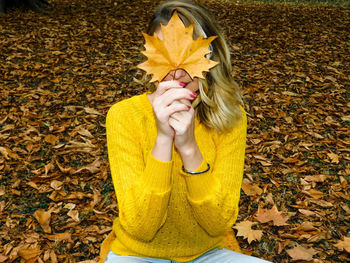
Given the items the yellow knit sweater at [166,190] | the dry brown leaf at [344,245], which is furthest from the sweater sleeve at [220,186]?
the dry brown leaf at [344,245]

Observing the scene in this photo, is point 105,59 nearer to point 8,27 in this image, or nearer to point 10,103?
point 10,103

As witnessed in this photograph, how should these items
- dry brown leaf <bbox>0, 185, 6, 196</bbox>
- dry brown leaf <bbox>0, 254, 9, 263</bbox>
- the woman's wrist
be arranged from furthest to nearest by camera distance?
1. dry brown leaf <bbox>0, 185, 6, 196</bbox>
2. dry brown leaf <bbox>0, 254, 9, 263</bbox>
3. the woman's wrist

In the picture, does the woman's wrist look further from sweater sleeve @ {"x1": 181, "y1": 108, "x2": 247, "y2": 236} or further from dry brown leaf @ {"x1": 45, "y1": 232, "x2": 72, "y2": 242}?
dry brown leaf @ {"x1": 45, "y1": 232, "x2": 72, "y2": 242}

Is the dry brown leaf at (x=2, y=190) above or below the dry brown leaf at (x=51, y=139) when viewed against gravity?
below

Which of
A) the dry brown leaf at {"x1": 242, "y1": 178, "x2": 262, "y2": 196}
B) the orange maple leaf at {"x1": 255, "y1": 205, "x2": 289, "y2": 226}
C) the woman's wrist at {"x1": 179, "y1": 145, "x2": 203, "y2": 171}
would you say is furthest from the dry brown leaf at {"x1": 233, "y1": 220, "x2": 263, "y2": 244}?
the woman's wrist at {"x1": 179, "y1": 145, "x2": 203, "y2": 171}

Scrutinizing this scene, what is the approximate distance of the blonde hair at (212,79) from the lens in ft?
5.64

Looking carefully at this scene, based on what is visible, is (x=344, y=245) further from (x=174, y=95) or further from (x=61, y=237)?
(x=61, y=237)

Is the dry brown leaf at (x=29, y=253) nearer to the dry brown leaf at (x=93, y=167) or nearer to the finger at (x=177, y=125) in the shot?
the dry brown leaf at (x=93, y=167)

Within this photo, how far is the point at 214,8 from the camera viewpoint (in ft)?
35.9

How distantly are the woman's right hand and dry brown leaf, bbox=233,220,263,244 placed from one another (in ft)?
6.29

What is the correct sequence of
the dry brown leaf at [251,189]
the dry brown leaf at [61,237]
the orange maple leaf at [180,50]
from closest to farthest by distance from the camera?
the orange maple leaf at [180,50] → the dry brown leaf at [61,237] → the dry brown leaf at [251,189]

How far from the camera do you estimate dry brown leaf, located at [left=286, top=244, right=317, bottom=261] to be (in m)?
2.80

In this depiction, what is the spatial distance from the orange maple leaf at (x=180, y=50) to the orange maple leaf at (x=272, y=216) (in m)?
2.26

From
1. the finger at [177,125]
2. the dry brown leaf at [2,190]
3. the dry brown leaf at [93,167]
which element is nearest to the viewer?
the finger at [177,125]
